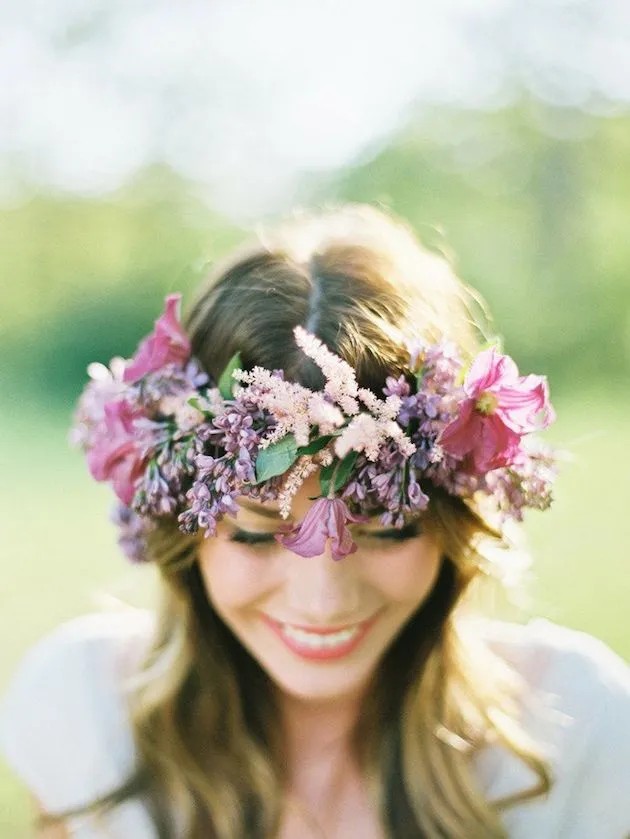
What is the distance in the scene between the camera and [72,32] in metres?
10.5

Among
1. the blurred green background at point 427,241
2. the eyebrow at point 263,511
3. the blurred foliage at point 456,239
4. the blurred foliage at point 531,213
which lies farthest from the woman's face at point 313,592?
the blurred foliage at point 531,213

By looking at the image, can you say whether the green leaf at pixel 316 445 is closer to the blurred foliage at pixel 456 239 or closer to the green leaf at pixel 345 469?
the green leaf at pixel 345 469

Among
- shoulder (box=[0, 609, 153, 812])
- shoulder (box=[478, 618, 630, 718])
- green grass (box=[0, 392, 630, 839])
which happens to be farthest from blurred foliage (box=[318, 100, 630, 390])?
shoulder (box=[0, 609, 153, 812])

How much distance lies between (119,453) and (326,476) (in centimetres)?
45

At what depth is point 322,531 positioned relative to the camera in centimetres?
199

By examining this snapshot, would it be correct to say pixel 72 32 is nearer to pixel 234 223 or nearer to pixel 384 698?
pixel 234 223

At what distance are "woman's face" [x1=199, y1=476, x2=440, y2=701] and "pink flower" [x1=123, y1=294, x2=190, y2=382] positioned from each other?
0.36m

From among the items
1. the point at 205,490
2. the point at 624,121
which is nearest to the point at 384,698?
the point at 205,490

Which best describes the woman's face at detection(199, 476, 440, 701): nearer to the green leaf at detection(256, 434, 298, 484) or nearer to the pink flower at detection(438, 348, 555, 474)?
the green leaf at detection(256, 434, 298, 484)

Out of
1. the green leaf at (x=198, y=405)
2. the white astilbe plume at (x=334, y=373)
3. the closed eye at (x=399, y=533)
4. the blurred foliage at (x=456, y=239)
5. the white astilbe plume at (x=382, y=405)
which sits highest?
the white astilbe plume at (x=334, y=373)

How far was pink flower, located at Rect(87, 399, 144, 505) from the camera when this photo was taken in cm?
223

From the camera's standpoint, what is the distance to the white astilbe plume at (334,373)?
1995mm

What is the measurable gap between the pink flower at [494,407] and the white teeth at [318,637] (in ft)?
1.39

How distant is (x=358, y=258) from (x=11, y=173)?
9077mm
